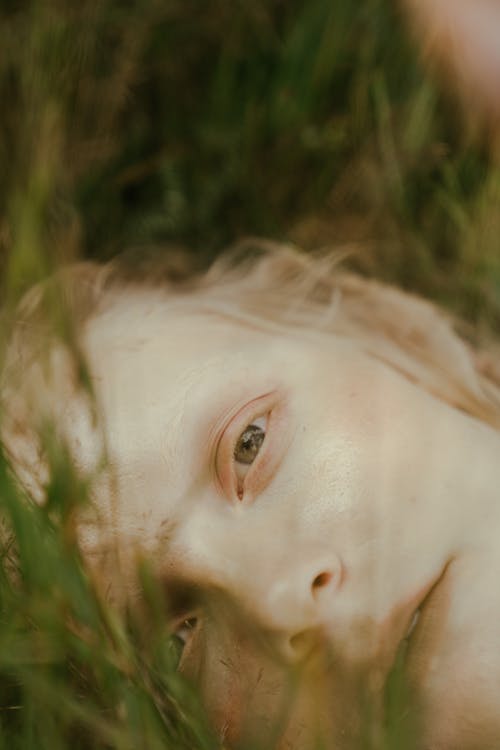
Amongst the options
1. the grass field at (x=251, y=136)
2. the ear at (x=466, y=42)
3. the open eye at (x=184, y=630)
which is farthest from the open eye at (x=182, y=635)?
the ear at (x=466, y=42)

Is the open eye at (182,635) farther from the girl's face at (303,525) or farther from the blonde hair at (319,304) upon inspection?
the blonde hair at (319,304)

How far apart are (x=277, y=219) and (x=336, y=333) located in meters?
0.67

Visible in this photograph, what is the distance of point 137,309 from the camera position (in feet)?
5.90

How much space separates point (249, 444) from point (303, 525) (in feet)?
0.65

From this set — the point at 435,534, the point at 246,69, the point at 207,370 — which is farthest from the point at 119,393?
the point at 246,69

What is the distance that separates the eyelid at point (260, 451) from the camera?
1454 millimetres

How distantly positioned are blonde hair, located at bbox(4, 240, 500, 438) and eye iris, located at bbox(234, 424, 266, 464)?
25 cm

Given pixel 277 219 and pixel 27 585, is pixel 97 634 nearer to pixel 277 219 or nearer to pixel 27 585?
pixel 27 585

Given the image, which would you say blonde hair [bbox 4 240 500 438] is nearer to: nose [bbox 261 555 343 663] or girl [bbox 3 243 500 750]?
girl [bbox 3 243 500 750]

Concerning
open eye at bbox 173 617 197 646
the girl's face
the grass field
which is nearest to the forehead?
the girl's face

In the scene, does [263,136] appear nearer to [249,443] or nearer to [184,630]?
[249,443]

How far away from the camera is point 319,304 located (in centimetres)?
204

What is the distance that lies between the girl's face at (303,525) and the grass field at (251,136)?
0.55 metres

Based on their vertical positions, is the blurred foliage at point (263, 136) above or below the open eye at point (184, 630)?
above
